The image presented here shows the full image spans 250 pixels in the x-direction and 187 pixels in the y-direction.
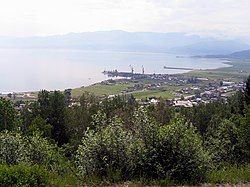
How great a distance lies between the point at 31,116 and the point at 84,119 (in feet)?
17.6

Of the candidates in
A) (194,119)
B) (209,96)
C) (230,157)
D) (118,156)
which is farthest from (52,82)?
(118,156)

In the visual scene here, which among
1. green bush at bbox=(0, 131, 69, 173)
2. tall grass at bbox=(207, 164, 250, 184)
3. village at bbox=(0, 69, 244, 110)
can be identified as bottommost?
village at bbox=(0, 69, 244, 110)

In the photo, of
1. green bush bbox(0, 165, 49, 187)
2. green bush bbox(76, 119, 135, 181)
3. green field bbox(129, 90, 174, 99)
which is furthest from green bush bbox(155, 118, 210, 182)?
green field bbox(129, 90, 174, 99)

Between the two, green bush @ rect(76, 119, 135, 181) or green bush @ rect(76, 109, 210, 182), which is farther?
green bush @ rect(76, 119, 135, 181)

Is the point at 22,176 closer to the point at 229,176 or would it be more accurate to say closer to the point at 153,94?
the point at 229,176

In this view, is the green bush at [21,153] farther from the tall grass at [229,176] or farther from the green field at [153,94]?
the green field at [153,94]

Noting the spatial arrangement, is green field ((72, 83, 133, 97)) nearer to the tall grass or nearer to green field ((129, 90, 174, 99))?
green field ((129, 90, 174, 99))

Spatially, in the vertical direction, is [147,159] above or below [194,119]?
above

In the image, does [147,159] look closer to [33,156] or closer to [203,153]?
[203,153]

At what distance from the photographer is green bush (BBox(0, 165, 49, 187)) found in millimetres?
6855

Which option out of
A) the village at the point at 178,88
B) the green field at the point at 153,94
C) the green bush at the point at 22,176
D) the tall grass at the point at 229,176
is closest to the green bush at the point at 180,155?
the tall grass at the point at 229,176

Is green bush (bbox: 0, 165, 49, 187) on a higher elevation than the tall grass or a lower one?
higher

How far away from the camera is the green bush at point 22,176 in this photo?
6855mm

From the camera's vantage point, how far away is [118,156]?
825cm
